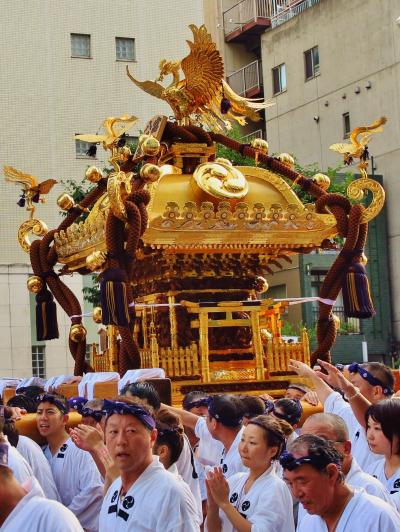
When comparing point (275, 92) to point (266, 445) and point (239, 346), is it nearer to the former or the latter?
point (239, 346)

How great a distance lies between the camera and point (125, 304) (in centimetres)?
1011

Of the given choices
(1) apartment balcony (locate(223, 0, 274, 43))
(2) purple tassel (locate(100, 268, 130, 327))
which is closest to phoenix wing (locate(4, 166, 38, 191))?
(2) purple tassel (locate(100, 268, 130, 327))

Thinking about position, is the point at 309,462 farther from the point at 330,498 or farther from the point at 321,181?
the point at 321,181

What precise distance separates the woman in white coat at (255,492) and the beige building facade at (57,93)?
63.3 ft

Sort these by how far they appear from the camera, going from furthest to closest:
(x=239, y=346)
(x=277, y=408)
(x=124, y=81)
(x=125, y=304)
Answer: (x=124, y=81) < (x=239, y=346) < (x=125, y=304) < (x=277, y=408)

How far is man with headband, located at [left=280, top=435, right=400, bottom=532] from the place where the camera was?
432 cm

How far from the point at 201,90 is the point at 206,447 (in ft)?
18.0

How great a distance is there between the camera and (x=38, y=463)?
21.1 ft

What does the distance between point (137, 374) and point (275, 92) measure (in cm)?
2487

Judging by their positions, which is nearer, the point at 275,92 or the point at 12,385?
the point at 12,385

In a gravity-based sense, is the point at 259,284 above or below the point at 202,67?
below

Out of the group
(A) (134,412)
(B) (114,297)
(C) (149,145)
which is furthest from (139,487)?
(C) (149,145)

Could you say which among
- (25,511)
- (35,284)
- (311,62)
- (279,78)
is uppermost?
(311,62)

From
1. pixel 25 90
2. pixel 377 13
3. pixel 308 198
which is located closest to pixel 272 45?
pixel 377 13
